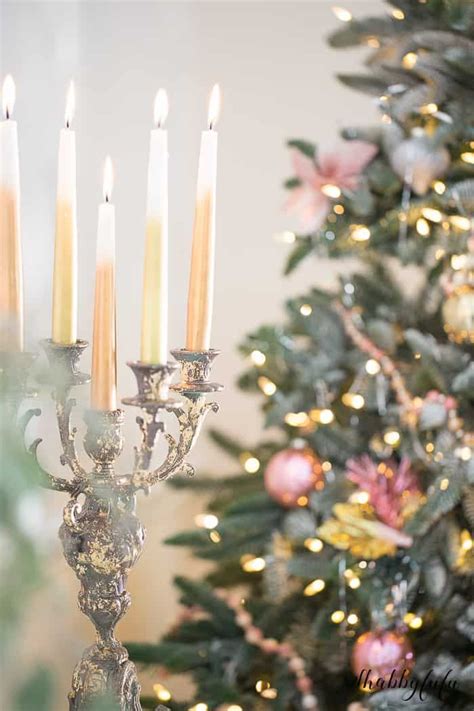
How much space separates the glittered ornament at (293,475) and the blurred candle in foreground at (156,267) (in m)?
0.95

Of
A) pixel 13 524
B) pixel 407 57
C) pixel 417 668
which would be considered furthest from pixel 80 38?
pixel 13 524

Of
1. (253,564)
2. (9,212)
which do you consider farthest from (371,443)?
(9,212)

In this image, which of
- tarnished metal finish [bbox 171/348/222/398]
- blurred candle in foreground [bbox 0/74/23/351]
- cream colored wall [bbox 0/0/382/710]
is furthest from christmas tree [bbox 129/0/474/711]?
blurred candle in foreground [bbox 0/74/23/351]

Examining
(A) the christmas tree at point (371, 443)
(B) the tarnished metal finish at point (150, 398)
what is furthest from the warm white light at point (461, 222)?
(B) the tarnished metal finish at point (150, 398)

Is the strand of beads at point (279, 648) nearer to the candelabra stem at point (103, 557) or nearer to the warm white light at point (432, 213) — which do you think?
the warm white light at point (432, 213)

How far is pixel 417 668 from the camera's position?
1.42m

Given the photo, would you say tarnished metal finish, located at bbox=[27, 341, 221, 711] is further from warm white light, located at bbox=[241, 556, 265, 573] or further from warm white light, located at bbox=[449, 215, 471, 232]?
warm white light, located at bbox=[241, 556, 265, 573]

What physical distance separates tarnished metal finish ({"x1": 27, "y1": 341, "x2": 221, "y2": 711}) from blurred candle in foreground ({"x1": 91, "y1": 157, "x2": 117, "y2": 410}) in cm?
1

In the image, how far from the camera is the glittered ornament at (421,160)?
4.55 feet

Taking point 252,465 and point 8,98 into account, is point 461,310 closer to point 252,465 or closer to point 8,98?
point 252,465

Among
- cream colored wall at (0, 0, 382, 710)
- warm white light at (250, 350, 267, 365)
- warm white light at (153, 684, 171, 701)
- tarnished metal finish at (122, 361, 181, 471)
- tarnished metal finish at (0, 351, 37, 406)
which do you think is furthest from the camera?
cream colored wall at (0, 0, 382, 710)

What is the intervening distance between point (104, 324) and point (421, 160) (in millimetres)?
892

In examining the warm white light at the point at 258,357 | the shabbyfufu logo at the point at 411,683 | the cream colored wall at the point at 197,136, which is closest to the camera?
the shabbyfufu logo at the point at 411,683

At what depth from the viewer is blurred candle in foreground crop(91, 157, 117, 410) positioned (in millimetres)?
624
